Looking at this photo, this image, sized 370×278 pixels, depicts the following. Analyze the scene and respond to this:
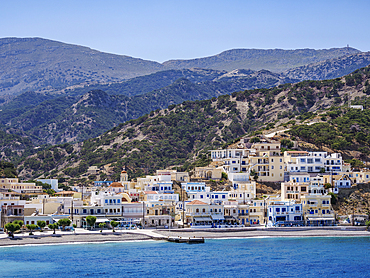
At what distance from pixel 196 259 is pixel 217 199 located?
25.8 meters

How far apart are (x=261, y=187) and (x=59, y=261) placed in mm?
43444

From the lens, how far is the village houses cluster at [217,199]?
86.0 m

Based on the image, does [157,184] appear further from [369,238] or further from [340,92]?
[340,92]

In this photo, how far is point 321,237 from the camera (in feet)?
270

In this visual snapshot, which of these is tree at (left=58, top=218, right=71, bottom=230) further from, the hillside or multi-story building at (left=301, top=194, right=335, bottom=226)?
Answer: the hillside

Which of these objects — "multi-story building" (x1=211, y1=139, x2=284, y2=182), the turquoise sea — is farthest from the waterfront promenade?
"multi-story building" (x1=211, y1=139, x2=284, y2=182)

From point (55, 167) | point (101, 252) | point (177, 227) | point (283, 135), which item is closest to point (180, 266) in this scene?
point (101, 252)

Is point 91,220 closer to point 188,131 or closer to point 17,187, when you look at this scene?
point 17,187

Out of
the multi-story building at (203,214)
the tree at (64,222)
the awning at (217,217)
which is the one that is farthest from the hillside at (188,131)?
the tree at (64,222)

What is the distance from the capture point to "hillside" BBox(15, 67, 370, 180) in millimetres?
166625

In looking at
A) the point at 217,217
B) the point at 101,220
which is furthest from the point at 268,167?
the point at 101,220

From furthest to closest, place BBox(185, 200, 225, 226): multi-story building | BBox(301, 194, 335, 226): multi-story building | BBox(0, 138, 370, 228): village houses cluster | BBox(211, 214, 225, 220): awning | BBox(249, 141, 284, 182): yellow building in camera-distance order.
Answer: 1. BBox(249, 141, 284, 182): yellow building
2. BBox(301, 194, 335, 226): multi-story building
3. BBox(0, 138, 370, 228): village houses cluster
4. BBox(211, 214, 225, 220): awning
5. BBox(185, 200, 225, 226): multi-story building

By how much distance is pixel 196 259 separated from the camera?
66.0m

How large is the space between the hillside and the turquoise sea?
83.0 metres
